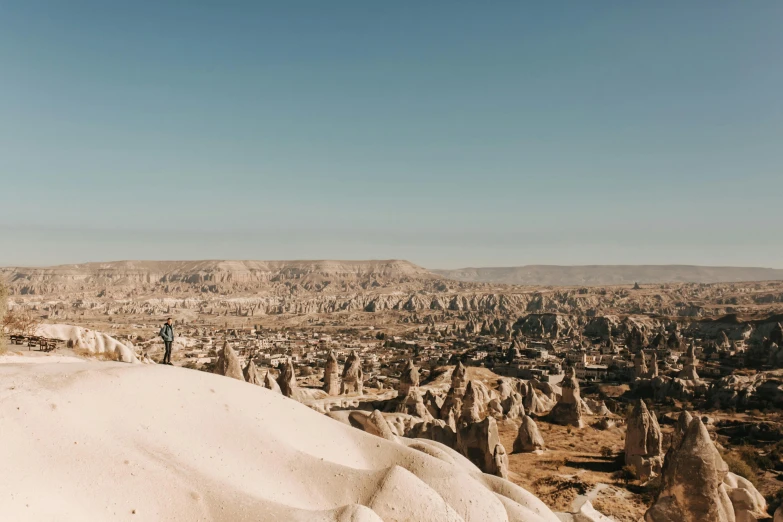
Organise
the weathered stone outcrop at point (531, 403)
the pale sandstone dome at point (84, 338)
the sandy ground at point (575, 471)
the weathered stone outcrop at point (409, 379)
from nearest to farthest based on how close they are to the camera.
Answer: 1. the sandy ground at point (575, 471)
2. the pale sandstone dome at point (84, 338)
3. the weathered stone outcrop at point (409, 379)
4. the weathered stone outcrop at point (531, 403)

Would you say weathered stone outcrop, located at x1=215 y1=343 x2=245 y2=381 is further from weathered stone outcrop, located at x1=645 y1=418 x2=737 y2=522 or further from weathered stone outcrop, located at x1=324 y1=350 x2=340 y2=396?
weathered stone outcrop, located at x1=645 y1=418 x2=737 y2=522

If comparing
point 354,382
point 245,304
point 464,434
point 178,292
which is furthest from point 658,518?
point 178,292

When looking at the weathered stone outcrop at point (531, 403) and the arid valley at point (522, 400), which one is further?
the weathered stone outcrop at point (531, 403)

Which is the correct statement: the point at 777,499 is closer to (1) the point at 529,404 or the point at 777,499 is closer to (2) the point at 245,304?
(1) the point at 529,404

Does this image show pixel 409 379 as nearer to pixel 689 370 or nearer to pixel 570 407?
pixel 570 407

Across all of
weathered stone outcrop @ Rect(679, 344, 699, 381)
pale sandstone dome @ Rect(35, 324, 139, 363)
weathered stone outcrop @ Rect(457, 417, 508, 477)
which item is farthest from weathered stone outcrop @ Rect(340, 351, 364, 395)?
weathered stone outcrop @ Rect(679, 344, 699, 381)

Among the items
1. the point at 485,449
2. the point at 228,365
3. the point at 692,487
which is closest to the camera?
the point at 692,487

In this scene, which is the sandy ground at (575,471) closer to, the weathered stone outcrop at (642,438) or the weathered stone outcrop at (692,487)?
the weathered stone outcrop at (642,438)

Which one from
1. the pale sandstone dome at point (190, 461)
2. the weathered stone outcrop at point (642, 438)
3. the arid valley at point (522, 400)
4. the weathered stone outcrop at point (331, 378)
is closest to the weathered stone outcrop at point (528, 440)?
the arid valley at point (522, 400)

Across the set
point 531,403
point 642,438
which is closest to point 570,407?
point 531,403
